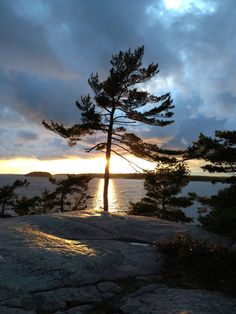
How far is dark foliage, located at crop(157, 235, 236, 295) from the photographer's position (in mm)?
8203

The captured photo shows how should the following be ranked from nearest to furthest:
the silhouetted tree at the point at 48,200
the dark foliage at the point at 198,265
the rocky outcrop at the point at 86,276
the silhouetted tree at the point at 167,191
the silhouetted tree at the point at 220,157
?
the rocky outcrop at the point at 86,276, the dark foliage at the point at 198,265, the silhouetted tree at the point at 220,157, the silhouetted tree at the point at 167,191, the silhouetted tree at the point at 48,200

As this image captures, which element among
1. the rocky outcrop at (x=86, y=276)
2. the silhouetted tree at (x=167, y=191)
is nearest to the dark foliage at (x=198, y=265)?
the rocky outcrop at (x=86, y=276)

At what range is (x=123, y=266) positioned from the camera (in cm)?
865

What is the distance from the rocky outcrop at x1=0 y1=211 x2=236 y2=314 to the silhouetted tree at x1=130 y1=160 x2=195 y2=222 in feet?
56.0

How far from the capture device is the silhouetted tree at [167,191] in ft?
93.5

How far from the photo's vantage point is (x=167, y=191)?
3791 cm

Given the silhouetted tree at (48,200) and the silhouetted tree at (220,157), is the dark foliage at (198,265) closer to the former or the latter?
the silhouetted tree at (220,157)

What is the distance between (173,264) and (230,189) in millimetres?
7877

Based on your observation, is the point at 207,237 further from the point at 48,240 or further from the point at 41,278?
the point at 41,278

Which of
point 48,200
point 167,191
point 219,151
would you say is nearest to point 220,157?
point 219,151

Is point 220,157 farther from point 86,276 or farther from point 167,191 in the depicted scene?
point 167,191

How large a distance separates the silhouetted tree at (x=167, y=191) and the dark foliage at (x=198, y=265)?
17046 millimetres

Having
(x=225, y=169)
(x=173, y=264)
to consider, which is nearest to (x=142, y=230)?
(x=173, y=264)

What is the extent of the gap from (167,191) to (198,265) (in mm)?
29339
